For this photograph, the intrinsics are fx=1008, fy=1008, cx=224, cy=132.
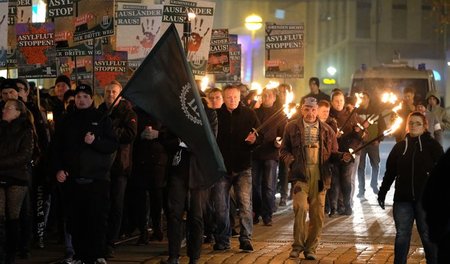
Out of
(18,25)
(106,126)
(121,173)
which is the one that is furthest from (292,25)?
(106,126)

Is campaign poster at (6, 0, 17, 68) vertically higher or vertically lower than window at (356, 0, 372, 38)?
lower

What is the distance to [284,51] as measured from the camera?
2042 centimetres

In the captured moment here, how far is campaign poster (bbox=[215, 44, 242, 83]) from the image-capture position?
822 inches

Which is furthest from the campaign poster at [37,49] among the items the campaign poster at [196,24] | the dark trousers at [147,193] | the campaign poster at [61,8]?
the dark trousers at [147,193]

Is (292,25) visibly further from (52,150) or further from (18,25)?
(52,150)

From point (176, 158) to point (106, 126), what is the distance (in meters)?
0.90

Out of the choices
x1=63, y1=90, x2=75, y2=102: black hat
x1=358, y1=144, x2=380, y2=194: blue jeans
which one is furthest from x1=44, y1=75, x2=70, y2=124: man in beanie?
x1=358, y1=144, x2=380, y2=194: blue jeans

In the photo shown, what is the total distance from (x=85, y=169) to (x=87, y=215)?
0.50 meters

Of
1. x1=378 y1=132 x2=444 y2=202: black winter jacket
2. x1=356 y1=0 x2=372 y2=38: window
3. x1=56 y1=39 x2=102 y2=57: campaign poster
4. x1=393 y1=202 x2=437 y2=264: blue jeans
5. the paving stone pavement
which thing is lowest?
the paving stone pavement

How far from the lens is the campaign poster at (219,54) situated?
64.4ft

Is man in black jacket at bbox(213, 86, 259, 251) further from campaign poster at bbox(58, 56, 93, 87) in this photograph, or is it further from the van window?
the van window

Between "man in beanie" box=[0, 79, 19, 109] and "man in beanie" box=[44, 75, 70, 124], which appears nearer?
"man in beanie" box=[0, 79, 19, 109]

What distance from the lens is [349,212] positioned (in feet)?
55.2

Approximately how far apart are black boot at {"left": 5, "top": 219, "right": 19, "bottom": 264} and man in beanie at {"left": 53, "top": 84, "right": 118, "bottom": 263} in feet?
1.91
